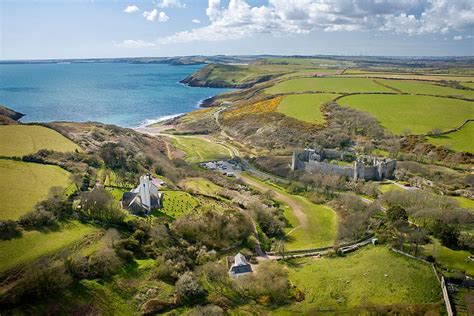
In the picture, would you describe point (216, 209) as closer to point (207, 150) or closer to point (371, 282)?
point (371, 282)

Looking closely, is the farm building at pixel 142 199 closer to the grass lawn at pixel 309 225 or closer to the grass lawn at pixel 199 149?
the grass lawn at pixel 309 225

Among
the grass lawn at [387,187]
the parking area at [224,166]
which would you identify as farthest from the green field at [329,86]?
the grass lawn at [387,187]

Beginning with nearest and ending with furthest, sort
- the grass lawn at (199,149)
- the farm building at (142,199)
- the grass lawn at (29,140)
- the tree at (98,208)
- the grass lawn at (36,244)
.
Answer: the grass lawn at (36,244) < the tree at (98,208) < the farm building at (142,199) < the grass lawn at (29,140) < the grass lawn at (199,149)

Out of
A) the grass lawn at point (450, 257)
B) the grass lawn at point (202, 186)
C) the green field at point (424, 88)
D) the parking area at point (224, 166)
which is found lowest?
the parking area at point (224, 166)

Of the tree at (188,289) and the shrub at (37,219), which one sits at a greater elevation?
the shrub at (37,219)

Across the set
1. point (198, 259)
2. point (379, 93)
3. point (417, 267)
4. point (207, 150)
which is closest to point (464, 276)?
point (417, 267)

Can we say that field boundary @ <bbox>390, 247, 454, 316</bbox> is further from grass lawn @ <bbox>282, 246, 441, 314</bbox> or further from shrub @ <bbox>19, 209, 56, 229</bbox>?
shrub @ <bbox>19, 209, 56, 229</bbox>

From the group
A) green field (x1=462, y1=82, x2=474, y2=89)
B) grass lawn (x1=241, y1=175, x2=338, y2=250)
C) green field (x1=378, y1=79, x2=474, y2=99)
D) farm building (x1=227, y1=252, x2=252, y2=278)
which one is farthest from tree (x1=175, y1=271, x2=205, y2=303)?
green field (x1=462, y1=82, x2=474, y2=89)
